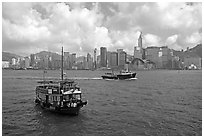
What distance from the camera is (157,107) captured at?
33781mm

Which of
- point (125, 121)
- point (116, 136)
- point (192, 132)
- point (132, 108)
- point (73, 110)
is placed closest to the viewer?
point (116, 136)

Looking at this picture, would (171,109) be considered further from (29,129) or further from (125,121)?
(29,129)

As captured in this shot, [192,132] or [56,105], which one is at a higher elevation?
[56,105]

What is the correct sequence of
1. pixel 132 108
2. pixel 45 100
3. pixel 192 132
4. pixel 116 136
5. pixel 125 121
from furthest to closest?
pixel 132 108, pixel 45 100, pixel 125 121, pixel 192 132, pixel 116 136

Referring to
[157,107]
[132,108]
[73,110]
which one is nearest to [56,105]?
[73,110]

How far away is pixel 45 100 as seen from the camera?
3055cm

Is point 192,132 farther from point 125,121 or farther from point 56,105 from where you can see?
point 56,105

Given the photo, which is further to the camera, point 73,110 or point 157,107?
point 157,107

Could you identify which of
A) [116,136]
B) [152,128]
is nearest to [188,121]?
[152,128]

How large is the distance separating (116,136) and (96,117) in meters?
6.92

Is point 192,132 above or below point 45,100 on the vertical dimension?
below

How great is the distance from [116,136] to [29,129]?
8854 millimetres

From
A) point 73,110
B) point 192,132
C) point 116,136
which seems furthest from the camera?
point 73,110

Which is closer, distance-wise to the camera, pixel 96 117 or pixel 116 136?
pixel 116 136
